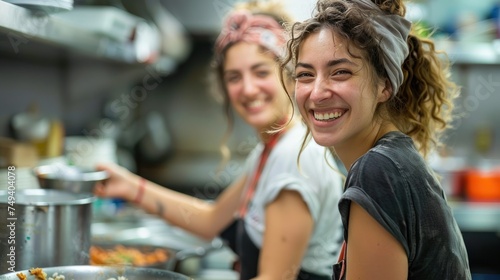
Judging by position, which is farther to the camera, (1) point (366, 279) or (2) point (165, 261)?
(2) point (165, 261)

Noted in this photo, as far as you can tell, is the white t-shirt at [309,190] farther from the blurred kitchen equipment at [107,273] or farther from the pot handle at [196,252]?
the pot handle at [196,252]

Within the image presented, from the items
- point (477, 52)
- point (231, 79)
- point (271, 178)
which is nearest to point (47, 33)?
point (231, 79)

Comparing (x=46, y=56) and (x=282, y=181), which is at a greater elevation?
(x=46, y=56)

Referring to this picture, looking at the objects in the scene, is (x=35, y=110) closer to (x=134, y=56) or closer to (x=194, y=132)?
(x=134, y=56)

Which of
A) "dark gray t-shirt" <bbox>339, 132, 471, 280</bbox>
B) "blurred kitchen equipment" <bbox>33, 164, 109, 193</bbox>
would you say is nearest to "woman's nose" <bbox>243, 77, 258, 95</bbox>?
"blurred kitchen equipment" <bbox>33, 164, 109, 193</bbox>

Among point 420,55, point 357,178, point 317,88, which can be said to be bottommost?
point 357,178

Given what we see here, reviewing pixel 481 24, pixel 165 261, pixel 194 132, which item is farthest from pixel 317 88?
pixel 194 132

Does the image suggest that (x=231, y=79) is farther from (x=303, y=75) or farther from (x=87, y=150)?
(x=87, y=150)

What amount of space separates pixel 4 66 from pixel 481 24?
2.34 m

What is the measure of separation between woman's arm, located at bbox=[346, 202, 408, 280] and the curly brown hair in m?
0.22

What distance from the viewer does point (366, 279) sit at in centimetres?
92

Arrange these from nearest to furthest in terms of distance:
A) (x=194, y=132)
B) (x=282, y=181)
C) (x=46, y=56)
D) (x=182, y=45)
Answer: (x=282, y=181) → (x=46, y=56) → (x=182, y=45) → (x=194, y=132)

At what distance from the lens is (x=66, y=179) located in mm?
1374

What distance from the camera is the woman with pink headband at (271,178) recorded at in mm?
1397
